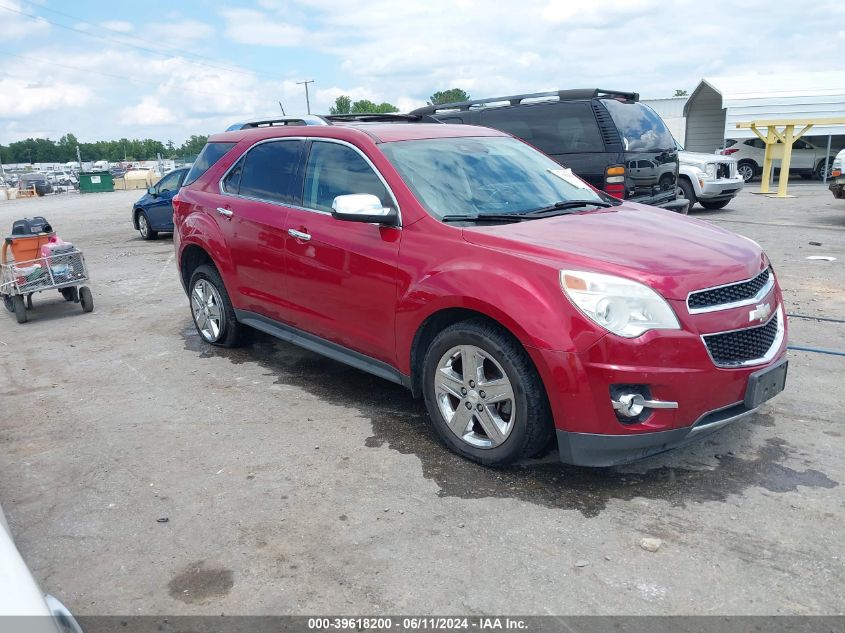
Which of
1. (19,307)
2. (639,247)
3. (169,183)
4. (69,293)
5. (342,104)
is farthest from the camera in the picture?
(342,104)

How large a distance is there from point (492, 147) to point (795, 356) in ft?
9.23

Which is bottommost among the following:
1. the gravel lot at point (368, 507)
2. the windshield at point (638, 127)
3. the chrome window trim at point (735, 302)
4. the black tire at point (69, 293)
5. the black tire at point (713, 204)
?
the gravel lot at point (368, 507)

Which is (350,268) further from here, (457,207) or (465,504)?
(465,504)

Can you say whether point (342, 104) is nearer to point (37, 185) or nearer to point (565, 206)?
point (37, 185)

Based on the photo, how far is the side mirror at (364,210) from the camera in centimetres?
405

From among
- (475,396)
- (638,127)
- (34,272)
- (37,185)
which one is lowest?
(475,396)

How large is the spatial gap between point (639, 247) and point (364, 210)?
1497mm

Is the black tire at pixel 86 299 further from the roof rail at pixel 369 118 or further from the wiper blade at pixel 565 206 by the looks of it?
the wiper blade at pixel 565 206

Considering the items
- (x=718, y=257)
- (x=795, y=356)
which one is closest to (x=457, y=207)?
(x=718, y=257)

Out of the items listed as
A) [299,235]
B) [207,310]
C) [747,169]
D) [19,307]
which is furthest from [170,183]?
[747,169]

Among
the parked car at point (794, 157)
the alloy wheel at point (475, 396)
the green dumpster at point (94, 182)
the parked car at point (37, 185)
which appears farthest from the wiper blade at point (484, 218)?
the parked car at point (37, 185)

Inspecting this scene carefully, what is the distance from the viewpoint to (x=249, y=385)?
5348 millimetres

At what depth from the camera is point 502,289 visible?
354cm

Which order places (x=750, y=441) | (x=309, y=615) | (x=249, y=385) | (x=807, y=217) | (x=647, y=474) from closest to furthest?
1. (x=309, y=615)
2. (x=647, y=474)
3. (x=750, y=441)
4. (x=249, y=385)
5. (x=807, y=217)
